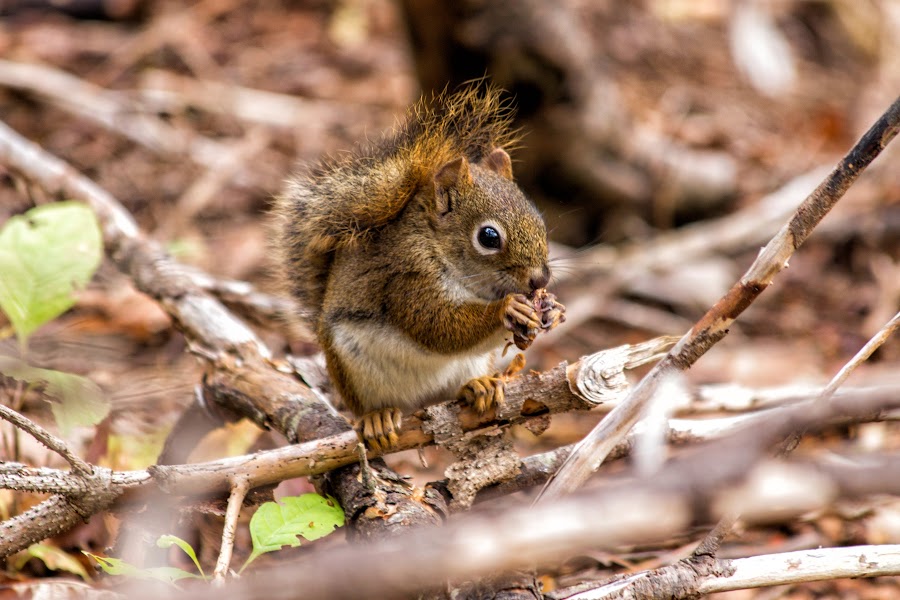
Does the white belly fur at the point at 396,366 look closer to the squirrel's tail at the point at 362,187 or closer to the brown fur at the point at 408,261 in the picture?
the brown fur at the point at 408,261

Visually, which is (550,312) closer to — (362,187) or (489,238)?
(489,238)

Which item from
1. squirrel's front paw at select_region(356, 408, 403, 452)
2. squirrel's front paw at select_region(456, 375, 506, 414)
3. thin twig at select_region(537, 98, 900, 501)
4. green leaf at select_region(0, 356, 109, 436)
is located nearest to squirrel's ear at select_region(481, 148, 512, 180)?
squirrel's front paw at select_region(456, 375, 506, 414)

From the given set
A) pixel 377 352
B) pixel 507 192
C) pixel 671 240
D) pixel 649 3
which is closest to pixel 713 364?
pixel 671 240

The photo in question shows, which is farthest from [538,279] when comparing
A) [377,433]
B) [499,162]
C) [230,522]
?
[230,522]

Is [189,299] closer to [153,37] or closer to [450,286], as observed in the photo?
[450,286]

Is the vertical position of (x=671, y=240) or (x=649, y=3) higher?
(x=649, y=3)

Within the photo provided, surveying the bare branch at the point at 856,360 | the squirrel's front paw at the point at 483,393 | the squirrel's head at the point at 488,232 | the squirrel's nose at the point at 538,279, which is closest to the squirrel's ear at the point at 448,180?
the squirrel's head at the point at 488,232
